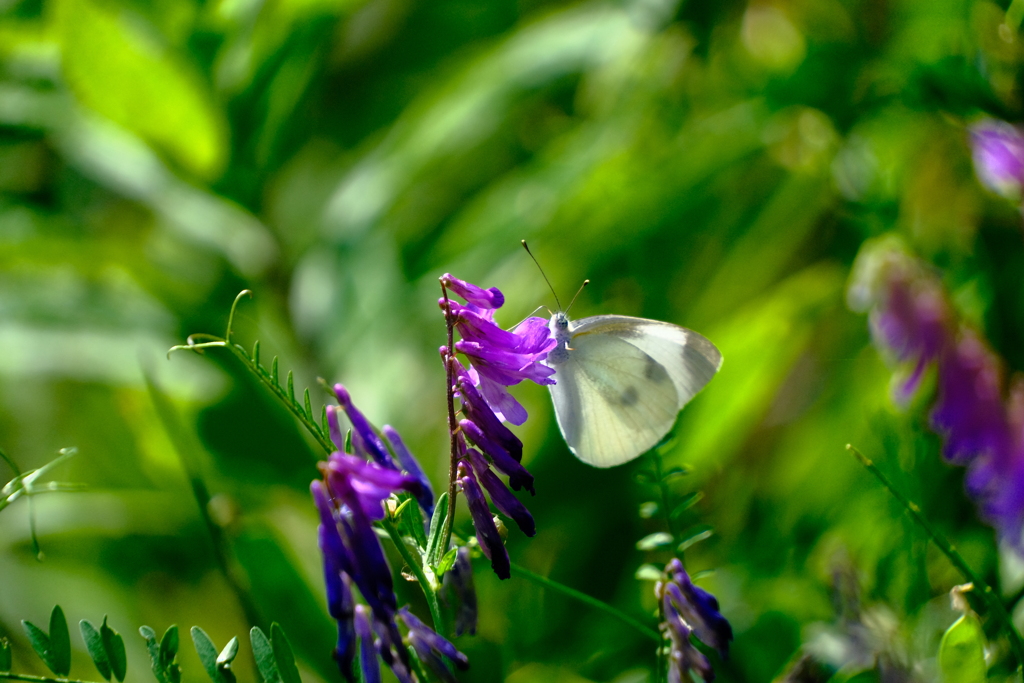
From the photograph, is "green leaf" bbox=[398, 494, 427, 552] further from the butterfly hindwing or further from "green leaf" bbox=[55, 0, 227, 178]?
"green leaf" bbox=[55, 0, 227, 178]

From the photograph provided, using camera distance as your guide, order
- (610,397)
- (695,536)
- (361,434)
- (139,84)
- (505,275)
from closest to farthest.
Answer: (361,434) → (695,536) → (610,397) → (139,84) → (505,275)

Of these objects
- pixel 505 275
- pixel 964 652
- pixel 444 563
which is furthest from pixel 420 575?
pixel 505 275

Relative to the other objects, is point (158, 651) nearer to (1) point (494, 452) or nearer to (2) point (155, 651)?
(2) point (155, 651)

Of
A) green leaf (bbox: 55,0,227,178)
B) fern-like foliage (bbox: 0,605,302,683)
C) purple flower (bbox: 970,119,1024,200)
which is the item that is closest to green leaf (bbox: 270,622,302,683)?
fern-like foliage (bbox: 0,605,302,683)

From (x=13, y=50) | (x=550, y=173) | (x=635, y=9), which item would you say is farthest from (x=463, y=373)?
(x=13, y=50)

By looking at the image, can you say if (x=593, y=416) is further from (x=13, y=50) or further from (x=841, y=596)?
(x=13, y=50)

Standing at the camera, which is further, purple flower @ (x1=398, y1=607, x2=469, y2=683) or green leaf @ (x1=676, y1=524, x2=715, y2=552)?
green leaf @ (x1=676, y1=524, x2=715, y2=552)

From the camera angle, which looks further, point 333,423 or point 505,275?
point 505,275

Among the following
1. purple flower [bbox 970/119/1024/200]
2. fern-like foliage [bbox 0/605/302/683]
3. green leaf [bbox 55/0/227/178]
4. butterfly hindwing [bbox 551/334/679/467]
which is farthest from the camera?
green leaf [bbox 55/0/227/178]
